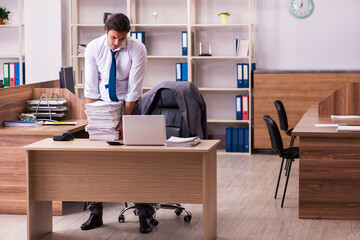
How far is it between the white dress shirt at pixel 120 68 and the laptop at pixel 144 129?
0.64 meters

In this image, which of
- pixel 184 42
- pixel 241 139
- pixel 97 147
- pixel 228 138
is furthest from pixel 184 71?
pixel 97 147

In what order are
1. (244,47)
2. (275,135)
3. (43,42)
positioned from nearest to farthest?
(275,135)
(244,47)
(43,42)

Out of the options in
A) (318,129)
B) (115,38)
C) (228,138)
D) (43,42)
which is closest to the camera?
(115,38)

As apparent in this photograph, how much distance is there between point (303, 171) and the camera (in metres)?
4.73

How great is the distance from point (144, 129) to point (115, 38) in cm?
85

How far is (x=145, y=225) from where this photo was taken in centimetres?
446

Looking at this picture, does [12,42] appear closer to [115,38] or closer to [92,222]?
[115,38]

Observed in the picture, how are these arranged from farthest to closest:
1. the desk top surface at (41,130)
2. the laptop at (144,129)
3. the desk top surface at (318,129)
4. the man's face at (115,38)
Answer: the desk top surface at (41,130) < the desk top surface at (318,129) < the man's face at (115,38) < the laptop at (144,129)

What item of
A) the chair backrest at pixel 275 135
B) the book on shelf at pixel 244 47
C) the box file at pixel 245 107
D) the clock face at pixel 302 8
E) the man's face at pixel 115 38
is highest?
the clock face at pixel 302 8

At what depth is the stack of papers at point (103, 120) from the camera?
4.20 meters

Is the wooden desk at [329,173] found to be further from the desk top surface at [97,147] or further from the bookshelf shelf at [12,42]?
the bookshelf shelf at [12,42]

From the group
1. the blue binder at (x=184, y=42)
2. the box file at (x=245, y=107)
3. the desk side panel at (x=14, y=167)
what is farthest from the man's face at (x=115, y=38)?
the box file at (x=245, y=107)

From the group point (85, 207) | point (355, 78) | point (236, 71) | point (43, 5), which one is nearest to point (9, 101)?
point (85, 207)

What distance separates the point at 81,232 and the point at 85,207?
68 cm
